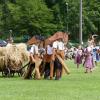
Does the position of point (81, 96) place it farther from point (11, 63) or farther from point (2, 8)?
point (2, 8)

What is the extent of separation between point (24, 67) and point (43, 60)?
141cm

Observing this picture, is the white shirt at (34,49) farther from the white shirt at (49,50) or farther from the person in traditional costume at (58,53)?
the person in traditional costume at (58,53)

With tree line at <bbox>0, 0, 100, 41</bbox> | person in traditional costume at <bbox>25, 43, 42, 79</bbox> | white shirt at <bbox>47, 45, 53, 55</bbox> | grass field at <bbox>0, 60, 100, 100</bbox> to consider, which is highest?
tree line at <bbox>0, 0, 100, 41</bbox>

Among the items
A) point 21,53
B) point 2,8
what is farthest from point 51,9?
point 21,53

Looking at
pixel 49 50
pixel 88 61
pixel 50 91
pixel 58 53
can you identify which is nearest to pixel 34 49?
pixel 49 50

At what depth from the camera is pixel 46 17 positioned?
80375mm

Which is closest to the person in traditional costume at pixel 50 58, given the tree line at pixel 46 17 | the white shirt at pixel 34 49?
the white shirt at pixel 34 49

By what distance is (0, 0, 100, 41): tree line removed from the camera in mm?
78125

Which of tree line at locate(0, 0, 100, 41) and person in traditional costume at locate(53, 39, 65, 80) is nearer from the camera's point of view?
person in traditional costume at locate(53, 39, 65, 80)

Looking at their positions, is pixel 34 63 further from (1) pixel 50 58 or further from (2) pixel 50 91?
(2) pixel 50 91

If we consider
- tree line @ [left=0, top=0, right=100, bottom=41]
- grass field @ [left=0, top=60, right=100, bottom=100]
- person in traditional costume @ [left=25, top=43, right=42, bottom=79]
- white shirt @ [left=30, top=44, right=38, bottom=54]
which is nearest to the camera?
grass field @ [left=0, top=60, right=100, bottom=100]

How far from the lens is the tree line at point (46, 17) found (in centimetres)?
7812

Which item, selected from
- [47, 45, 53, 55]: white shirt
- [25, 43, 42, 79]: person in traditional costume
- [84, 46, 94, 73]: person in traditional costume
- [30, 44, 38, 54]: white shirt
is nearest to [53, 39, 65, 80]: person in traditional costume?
[47, 45, 53, 55]: white shirt

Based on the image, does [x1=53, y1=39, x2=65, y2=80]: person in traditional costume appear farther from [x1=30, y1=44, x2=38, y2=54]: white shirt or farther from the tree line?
the tree line
